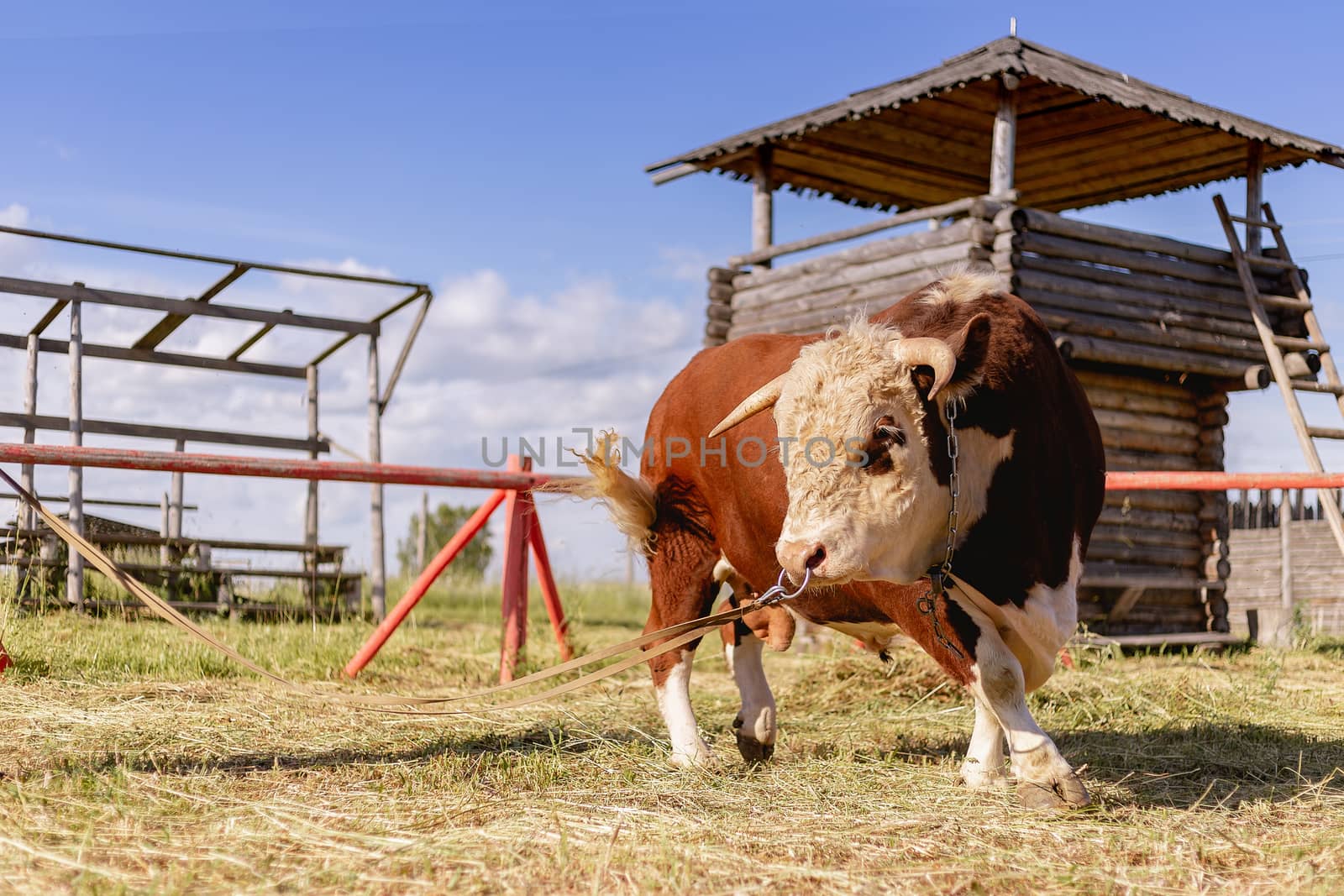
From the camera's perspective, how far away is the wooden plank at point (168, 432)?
1080cm

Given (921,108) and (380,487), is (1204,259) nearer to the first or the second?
(921,108)

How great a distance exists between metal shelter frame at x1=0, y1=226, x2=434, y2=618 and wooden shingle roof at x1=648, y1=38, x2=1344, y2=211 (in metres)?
3.78

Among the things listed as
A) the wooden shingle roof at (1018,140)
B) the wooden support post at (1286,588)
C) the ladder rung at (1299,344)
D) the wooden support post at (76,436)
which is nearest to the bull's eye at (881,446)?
the wooden shingle roof at (1018,140)

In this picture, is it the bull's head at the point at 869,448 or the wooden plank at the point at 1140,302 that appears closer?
→ the bull's head at the point at 869,448

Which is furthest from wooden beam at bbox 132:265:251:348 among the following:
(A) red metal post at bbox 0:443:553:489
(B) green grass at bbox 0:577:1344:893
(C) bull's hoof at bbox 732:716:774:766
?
(C) bull's hoof at bbox 732:716:774:766

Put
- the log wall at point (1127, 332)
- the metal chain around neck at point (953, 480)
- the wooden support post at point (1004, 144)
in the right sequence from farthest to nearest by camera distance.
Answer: the wooden support post at point (1004, 144) → the log wall at point (1127, 332) → the metal chain around neck at point (953, 480)

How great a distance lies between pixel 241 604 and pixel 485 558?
1464cm

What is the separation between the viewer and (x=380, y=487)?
11.4m

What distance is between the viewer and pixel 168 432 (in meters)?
11.6

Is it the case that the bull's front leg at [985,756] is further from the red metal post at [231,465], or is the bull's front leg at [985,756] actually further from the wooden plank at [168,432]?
the wooden plank at [168,432]

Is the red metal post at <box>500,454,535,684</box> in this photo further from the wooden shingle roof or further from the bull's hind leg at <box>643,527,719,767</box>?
the wooden shingle roof

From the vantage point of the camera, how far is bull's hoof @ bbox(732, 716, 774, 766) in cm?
502

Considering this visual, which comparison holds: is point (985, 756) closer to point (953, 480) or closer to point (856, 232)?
point (953, 480)

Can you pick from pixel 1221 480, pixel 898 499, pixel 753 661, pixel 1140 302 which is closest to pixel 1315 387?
pixel 1140 302
